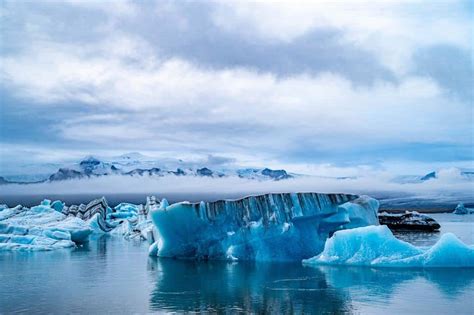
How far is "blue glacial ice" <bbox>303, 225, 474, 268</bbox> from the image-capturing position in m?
12.2

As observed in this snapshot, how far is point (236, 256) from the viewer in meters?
14.6

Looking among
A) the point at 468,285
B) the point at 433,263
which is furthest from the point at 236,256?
the point at 468,285

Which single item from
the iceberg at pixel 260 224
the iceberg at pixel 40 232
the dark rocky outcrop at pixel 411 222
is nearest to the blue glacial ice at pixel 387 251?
the iceberg at pixel 260 224

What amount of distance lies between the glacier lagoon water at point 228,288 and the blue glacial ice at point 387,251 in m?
0.28

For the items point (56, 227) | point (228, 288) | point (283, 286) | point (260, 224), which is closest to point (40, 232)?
point (56, 227)

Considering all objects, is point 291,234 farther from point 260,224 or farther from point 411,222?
point 411,222

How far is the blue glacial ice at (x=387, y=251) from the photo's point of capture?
1218 centimetres

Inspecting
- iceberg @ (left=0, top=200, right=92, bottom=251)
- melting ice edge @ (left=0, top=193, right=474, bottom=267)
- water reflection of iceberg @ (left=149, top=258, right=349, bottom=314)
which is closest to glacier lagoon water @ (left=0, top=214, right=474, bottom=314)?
water reflection of iceberg @ (left=149, top=258, right=349, bottom=314)

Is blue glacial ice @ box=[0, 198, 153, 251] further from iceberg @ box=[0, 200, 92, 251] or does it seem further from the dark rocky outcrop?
the dark rocky outcrop

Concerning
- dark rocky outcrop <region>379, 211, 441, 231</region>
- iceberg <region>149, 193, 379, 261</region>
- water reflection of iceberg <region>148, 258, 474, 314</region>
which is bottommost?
water reflection of iceberg <region>148, 258, 474, 314</region>

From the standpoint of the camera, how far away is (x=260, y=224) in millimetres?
14117

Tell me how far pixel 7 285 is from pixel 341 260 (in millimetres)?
7170

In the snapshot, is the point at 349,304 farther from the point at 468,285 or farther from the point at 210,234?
the point at 210,234

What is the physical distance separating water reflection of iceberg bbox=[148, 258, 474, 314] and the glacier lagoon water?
2 cm
